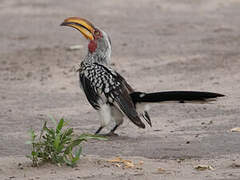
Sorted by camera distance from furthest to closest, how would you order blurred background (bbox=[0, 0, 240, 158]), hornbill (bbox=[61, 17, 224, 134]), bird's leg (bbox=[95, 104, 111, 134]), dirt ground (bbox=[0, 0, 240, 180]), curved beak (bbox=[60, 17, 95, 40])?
curved beak (bbox=[60, 17, 95, 40]), blurred background (bbox=[0, 0, 240, 158]), bird's leg (bbox=[95, 104, 111, 134]), hornbill (bbox=[61, 17, 224, 134]), dirt ground (bbox=[0, 0, 240, 180])

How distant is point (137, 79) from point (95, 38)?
3.13m

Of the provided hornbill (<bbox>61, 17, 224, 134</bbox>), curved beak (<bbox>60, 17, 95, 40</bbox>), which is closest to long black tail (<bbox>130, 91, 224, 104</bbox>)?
hornbill (<bbox>61, 17, 224, 134</bbox>)

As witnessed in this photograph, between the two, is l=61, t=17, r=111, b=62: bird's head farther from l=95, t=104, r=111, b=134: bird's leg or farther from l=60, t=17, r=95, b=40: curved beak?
l=95, t=104, r=111, b=134: bird's leg

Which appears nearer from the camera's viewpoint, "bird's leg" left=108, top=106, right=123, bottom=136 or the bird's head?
"bird's leg" left=108, top=106, right=123, bottom=136

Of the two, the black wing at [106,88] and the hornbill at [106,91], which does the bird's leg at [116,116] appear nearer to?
the hornbill at [106,91]

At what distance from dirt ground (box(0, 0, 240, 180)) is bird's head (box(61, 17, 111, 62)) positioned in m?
0.87

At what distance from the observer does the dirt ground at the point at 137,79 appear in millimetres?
5625

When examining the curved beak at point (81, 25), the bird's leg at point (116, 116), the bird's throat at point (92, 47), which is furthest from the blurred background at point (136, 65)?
the curved beak at point (81, 25)

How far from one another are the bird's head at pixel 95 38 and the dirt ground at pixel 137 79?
87cm

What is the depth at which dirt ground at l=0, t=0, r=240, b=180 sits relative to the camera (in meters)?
5.62

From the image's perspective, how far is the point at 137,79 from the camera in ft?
33.8

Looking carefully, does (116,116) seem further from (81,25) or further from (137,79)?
(137,79)

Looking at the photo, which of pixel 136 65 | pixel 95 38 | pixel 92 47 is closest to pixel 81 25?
pixel 95 38

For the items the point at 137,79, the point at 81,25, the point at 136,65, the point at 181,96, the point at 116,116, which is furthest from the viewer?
the point at 136,65
